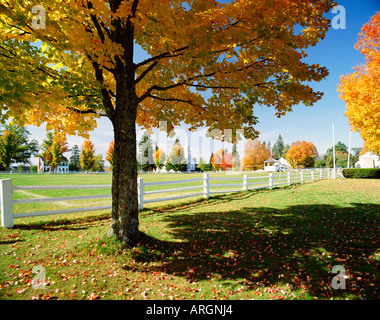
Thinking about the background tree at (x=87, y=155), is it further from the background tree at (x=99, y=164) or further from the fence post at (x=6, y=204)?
the fence post at (x=6, y=204)

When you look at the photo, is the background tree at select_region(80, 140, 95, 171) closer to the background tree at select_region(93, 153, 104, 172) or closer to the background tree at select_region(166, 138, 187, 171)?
the background tree at select_region(93, 153, 104, 172)

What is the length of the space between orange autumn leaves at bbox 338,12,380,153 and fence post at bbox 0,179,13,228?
17.4 meters

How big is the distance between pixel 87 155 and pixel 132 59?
204ft

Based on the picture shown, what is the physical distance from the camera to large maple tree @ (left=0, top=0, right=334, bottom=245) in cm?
406

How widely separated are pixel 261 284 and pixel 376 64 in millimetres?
14179

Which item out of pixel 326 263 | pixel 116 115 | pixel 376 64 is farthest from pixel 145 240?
pixel 376 64

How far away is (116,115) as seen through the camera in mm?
5129

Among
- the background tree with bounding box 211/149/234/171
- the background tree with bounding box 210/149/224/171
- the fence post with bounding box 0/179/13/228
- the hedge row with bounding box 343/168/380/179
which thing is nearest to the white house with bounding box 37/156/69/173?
the background tree with bounding box 210/149/224/171

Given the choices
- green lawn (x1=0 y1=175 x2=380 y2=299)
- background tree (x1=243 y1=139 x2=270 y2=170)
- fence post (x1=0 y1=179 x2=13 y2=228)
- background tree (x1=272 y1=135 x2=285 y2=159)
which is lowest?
green lawn (x1=0 y1=175 x2=380 y2=299)

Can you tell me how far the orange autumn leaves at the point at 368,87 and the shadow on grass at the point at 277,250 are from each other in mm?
8599

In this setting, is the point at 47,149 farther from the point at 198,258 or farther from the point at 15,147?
the point at 198,258

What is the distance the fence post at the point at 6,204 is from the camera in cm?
566
